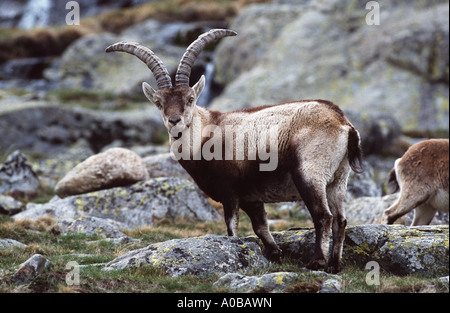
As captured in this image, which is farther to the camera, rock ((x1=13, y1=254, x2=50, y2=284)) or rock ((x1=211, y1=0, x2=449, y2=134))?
rock ((x1=211, y1=0, x2=449, y2=134))

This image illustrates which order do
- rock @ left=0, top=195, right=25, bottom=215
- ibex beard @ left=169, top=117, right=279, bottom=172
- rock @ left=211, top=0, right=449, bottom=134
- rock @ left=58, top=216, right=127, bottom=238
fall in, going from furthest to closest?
rock @ left=211, top=0, right=449, bottom=134 → rock @ left=0, top=195, right=25, bottom=215 → rock @ left=58, top=216, right=127, bottom=238 → ibex beard @ left=169, top=117, right=279, bottom=172

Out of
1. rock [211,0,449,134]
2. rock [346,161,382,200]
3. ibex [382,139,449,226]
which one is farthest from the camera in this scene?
rock [211,0,449,134]

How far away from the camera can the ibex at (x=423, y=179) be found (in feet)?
40.4

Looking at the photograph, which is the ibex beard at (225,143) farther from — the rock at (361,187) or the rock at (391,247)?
the rock at (361,187)

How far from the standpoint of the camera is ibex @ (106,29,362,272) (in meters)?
8.93

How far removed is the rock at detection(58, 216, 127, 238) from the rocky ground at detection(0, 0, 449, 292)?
4 centimetres

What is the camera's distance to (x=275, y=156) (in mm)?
9516

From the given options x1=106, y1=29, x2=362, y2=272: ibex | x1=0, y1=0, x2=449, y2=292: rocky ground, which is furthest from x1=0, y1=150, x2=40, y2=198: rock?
x1=106, y1=29, x2=362, y2=272: ibex

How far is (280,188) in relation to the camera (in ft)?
31.6

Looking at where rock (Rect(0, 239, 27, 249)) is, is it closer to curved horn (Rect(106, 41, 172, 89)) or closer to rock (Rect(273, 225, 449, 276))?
curved horn (Rect(106, 41, 172, 89))

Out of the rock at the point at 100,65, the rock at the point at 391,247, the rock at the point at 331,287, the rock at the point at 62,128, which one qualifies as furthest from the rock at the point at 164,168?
the rock at the point at 100,65

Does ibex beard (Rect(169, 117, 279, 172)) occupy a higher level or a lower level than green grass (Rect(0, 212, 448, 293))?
higher

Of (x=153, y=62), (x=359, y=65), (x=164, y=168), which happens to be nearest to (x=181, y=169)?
(x=164, y=168)

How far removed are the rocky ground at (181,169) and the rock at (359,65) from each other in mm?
76
